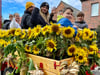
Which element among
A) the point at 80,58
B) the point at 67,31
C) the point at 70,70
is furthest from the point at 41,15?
the point at 70,70

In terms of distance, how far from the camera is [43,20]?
2.28 m

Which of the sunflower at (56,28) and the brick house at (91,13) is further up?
the brick house at (91,13)

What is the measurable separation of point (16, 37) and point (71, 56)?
1102 mm

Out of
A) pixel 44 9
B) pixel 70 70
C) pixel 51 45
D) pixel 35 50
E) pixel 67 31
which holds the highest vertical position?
pixel 44 9

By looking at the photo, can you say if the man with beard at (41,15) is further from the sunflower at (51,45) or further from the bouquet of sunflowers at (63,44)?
the sunflower at (51,45)

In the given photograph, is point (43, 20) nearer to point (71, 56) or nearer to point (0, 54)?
point (71, 56)

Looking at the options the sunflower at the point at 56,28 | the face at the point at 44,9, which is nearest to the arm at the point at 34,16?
the face at the point at 44,9

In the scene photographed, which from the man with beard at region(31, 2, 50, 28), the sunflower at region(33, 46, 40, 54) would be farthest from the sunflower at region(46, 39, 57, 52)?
the man with beard at region(31, 2, 50, 28)

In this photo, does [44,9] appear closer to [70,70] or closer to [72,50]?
[72,50]

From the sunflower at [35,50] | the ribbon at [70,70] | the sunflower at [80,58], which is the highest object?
the sunflower at [35,50]

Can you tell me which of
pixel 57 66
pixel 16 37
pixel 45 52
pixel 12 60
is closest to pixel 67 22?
pixel 45 52

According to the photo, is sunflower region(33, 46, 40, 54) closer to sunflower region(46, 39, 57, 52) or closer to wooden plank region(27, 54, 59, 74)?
wooden plank region(27, 54, 59, 74)

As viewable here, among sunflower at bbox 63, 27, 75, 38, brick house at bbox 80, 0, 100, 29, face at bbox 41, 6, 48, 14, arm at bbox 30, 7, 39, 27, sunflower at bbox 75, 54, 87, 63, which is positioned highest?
brick house at bbox 80, 0, 100, 29

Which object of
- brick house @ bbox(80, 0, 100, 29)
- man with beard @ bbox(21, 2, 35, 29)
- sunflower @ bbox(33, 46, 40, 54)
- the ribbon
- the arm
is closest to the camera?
the ribbon
